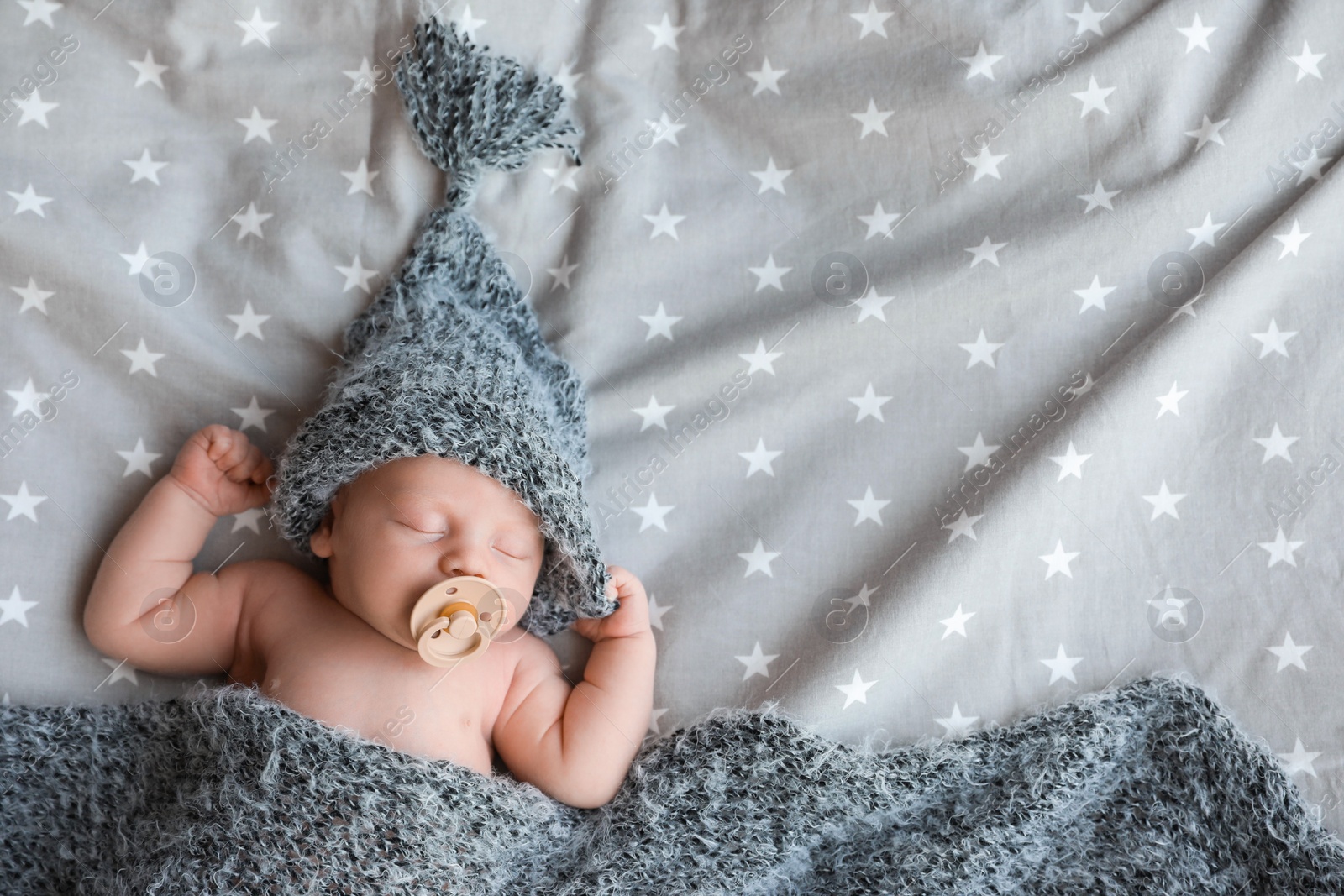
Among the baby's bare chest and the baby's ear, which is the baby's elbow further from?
the baby's ear

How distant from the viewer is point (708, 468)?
64.1 inches

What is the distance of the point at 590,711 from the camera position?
1.47m

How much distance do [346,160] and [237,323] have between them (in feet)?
1.11

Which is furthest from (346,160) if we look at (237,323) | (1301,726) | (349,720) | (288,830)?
(1301,726)

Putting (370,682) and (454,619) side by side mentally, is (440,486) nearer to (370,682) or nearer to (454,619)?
(454,619)

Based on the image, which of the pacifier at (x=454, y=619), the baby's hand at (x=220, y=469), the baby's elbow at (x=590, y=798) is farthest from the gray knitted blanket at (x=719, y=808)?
the baby's hand at (x=220, y=469)

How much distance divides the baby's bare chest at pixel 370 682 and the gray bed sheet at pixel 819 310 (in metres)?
0.14

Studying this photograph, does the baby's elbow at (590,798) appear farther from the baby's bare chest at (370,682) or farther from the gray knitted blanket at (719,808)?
the baby's bare chest at (370,682)

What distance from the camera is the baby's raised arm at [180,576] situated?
1.48m

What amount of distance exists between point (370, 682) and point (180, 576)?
14.0 inches

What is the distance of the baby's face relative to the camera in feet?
4.52

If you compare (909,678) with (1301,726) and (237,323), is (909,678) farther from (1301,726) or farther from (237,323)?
(237,323)

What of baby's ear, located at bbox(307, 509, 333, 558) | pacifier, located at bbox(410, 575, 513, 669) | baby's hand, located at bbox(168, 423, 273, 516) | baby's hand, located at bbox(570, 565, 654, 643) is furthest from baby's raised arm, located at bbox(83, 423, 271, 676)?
baby's hand, located at bbox(570, 565, 654, 643)

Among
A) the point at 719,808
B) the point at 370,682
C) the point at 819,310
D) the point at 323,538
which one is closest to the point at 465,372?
the point at 323,538
